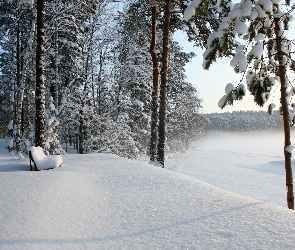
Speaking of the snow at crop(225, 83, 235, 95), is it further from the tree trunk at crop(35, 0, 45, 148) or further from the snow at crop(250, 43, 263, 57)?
the tree trunk at crop(35, 0, 45, 148)

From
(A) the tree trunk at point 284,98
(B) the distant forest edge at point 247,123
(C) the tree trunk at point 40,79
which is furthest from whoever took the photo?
(B) the distant forest edge at point 247,123

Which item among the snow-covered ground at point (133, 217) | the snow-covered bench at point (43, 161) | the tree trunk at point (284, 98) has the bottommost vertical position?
the snow-covered ground at point (133, 217)

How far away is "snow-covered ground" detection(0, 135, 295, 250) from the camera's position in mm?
2828

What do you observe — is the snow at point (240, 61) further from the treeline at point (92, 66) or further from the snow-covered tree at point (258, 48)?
the treeline at point (92, 66)

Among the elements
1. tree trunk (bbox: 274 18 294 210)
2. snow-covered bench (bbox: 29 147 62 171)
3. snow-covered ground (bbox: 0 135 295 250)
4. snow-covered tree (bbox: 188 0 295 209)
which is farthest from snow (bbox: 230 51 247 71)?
snow-covered bench (bbox: 29 147 62 171)

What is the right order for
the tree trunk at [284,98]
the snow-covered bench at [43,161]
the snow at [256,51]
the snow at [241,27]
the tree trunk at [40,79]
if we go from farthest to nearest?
the tree trunk at [40,79] < the snow-covered bench at [43,161] < the tree trunk at [284,98] < the snow at [256,51] < the snow at [241,27]

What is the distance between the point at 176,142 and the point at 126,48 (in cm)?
3250

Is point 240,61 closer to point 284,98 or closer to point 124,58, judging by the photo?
point 284,98

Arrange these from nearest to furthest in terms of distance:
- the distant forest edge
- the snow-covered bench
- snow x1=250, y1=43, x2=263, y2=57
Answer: snow x1=250, y1=43, x2=263, y2=57
the snow-covered bench
the distant forest edge

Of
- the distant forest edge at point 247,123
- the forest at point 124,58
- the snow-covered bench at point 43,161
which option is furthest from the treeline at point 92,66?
the distant forest edge at point 247,123

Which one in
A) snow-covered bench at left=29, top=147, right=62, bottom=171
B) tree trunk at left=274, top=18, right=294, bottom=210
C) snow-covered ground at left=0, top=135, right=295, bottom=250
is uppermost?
tree trunk at left=274, top=18, right=294, bottom=210

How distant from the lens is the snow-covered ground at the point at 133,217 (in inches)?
111

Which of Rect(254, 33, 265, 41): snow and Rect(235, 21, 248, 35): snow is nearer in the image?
Rect(235, 21, 248, 35): snow

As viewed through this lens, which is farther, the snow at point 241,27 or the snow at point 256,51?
the snow at point 256,51
